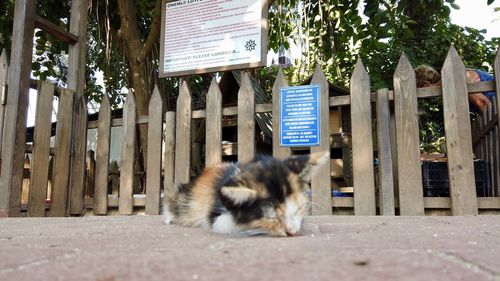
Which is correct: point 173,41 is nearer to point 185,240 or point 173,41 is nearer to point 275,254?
point 185,240

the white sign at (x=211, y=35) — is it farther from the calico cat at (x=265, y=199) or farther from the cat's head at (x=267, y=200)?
the cat's head at (x=267, y=200)

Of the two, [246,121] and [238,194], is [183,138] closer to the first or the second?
[246,121]

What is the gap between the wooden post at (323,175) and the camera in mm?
4355

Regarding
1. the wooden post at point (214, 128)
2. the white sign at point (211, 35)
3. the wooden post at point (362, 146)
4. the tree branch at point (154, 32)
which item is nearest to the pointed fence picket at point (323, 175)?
the wooden post at point (362, 146)

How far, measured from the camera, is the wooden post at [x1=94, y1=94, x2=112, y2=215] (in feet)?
17.1

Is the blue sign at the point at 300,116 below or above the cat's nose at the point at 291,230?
above

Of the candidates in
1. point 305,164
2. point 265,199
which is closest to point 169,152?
point 305,164

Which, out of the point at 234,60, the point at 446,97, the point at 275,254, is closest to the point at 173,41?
the point at 234,60

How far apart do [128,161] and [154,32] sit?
7.68 ft

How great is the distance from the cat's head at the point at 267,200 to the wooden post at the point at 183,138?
8.84ft

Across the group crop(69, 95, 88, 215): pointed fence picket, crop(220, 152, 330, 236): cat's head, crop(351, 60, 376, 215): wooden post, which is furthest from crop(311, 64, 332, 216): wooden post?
crop(69, 95, 88, 215): pointed fence picket

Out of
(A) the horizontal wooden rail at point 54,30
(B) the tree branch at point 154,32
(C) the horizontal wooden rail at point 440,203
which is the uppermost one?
(B) the tree branch at point 154,32

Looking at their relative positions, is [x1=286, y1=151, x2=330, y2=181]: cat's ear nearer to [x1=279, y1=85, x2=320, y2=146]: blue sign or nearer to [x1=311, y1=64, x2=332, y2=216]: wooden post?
[x1=311, y1=64, x2=332, y2=216]: wooden post

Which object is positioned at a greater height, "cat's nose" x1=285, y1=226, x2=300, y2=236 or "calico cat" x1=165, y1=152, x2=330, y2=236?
"calico cat" x1=165, y1=152, x2=330, y2=236
